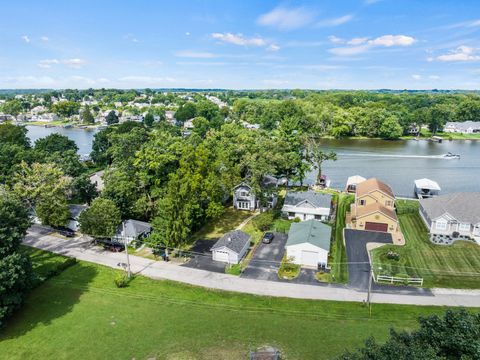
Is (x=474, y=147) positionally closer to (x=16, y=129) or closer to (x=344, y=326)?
(x=344, y=326)

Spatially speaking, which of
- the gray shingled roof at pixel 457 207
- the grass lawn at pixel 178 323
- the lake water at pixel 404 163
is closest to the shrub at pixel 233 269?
the grass lawn at pixel 178 323

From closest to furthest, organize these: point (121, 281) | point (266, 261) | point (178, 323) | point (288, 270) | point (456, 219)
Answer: point (178, 323)
point (121, 281)
point (288, 270)
point (266, 261)
point (456, 219)

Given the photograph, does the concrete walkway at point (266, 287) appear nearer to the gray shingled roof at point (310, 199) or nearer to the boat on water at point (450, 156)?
the gray shingled roof at point (310, 199)

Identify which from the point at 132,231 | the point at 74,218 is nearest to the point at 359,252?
the point at 132,231

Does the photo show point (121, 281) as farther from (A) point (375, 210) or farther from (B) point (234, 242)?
(A) point (375, 210)

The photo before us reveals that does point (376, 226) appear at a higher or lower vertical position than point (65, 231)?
higher

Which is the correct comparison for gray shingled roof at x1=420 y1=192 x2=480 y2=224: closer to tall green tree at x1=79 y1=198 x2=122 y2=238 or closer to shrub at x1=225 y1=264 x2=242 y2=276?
shrub at x1=225 y1=264 x2=242 y2=276
